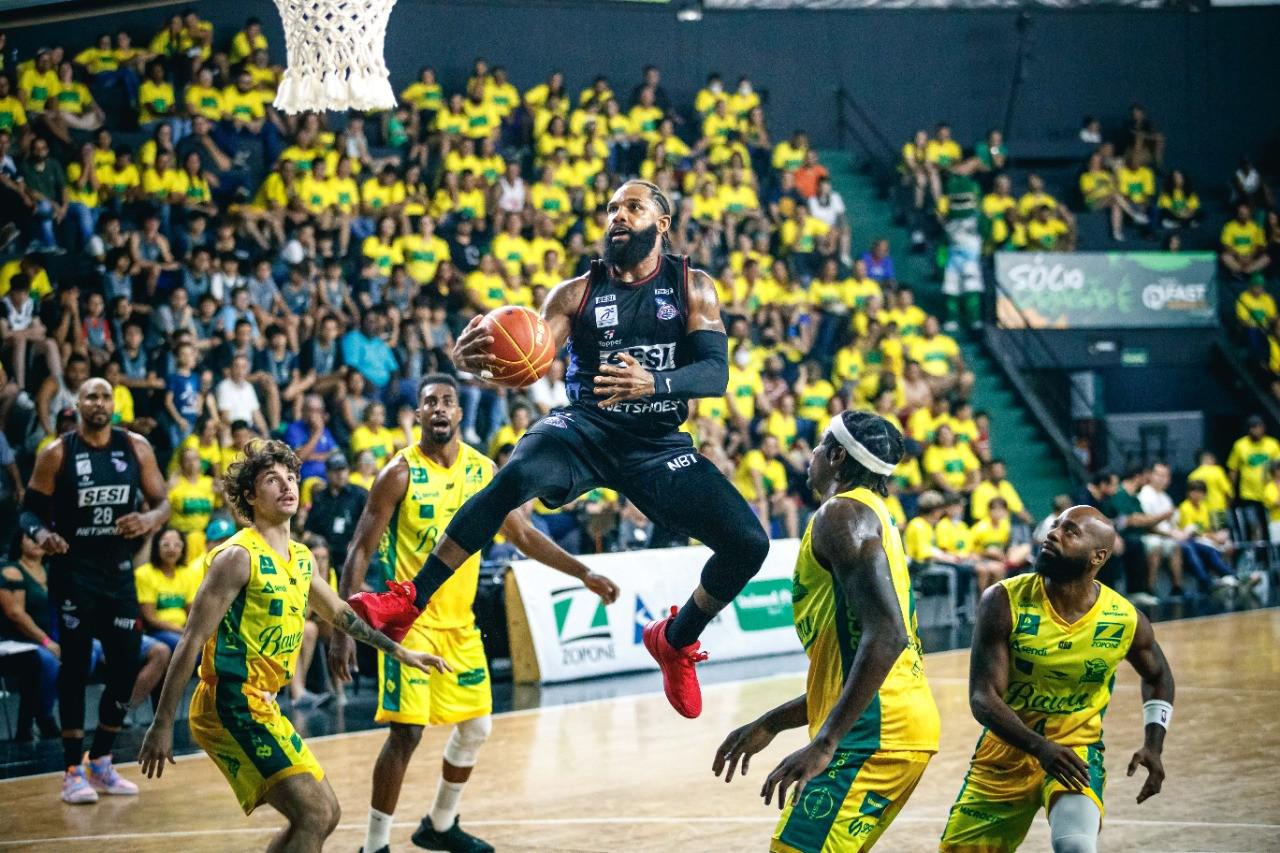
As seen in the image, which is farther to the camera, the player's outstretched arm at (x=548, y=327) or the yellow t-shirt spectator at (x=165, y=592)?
the yellow t-shirt spectator at (x=165, y=592)

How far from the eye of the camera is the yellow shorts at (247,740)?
225 inches

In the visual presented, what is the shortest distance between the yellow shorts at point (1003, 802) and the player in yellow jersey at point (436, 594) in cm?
216

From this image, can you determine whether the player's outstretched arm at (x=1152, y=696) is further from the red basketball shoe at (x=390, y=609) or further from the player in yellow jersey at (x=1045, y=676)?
the red basketball shoe at (x=390, y=609)

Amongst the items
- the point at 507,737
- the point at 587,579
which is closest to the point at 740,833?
the point at 587,579

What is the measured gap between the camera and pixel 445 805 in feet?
24.5

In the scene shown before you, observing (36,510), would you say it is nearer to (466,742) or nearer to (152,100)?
(466,742)

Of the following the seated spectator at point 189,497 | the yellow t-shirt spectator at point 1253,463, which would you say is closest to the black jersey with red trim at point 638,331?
the seated spectator at point 189,497

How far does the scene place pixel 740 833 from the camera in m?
7.68

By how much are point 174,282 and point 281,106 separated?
6964 millimetres

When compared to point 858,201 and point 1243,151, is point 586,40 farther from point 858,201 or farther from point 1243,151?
point 1243,151

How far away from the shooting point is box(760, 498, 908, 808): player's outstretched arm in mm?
4621

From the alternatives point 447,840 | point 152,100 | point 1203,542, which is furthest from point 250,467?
point 1203,542

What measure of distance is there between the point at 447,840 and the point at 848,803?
10.1 ft

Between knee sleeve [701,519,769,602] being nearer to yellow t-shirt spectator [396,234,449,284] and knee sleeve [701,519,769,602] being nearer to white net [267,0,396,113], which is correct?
white net [267,0,396,113]
